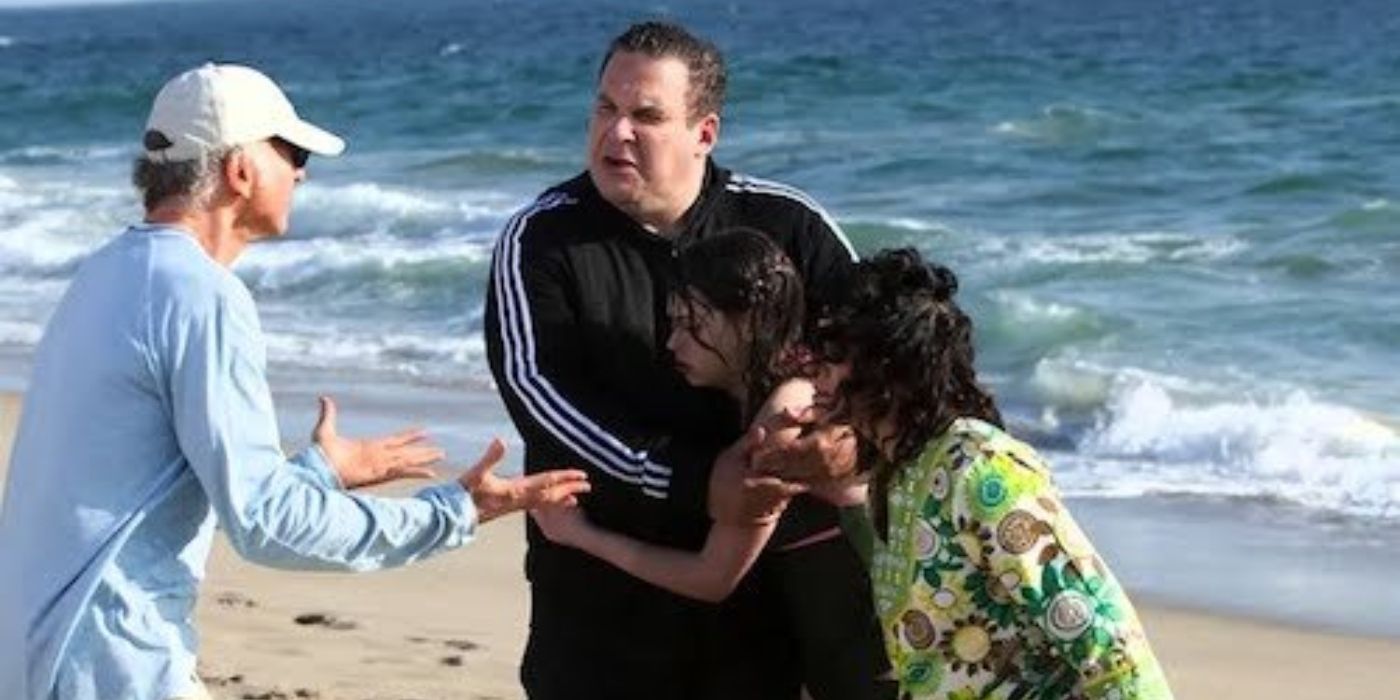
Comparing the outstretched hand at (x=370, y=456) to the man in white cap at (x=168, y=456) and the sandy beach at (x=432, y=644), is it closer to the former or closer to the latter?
the man in white cap at (x=168, y=456)

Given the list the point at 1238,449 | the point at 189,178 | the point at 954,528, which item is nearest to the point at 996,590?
the point at 954,528

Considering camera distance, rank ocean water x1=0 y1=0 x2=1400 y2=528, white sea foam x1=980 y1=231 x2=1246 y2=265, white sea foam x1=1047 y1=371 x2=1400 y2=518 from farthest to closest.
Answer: white sea foam x1=980 y1=231 x2=1246 y2=265, ocean water x1=0 y1=0 x2=1400 y2=528, white sea foam x1=1047 y1=371 x2=1400 y2=518

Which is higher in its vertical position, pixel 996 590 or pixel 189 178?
pixel 189 178

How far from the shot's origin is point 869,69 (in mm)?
44969

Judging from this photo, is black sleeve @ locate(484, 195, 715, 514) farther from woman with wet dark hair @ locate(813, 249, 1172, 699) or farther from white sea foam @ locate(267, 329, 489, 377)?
white sea foam @ locate(267, 329, 489, 377)

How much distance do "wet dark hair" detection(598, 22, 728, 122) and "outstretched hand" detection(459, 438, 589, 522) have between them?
686mm

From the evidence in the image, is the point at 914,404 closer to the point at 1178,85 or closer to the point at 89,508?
the point at 89,508

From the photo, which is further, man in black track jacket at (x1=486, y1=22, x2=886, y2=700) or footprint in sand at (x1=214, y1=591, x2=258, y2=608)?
footprint in sand at (x1=214, y1=591, x2=258, y2=608)

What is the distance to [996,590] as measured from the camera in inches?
146

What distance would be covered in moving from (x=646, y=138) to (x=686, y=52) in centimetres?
16

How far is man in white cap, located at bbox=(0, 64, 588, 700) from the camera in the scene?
149 inches

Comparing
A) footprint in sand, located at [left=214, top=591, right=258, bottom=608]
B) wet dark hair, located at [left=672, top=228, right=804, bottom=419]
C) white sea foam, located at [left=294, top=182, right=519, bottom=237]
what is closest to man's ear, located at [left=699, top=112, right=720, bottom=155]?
wet dark hair, located at [left=672, top=228, right=804, bottom=419]

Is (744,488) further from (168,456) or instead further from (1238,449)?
(1238,449)

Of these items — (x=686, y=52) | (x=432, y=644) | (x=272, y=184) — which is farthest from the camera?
(x=432, y=644)
